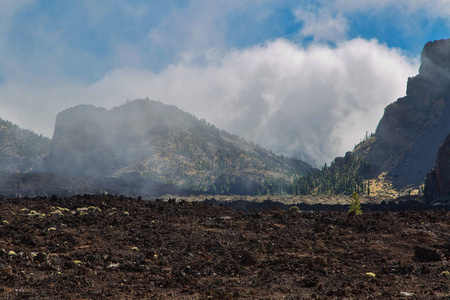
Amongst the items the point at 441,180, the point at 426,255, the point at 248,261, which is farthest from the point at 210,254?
the point at 441,180

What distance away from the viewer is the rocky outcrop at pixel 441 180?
112 m

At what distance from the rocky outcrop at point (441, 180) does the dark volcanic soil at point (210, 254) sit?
89.9 m

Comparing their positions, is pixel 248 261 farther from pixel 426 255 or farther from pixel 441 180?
pixel 441 180

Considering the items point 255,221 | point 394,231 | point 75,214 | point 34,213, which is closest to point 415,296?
point 394,231

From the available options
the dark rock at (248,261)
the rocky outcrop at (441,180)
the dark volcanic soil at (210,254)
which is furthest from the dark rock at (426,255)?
the rocky outcrop at (441,180)

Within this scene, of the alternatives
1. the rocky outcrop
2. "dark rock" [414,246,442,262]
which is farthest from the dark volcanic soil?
the rocky outcrop

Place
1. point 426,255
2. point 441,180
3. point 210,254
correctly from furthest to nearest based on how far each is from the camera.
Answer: point 441,180
point 210,254
point 426,255

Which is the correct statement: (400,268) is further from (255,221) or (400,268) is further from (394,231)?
(255,221)

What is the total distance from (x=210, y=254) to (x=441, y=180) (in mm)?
111656

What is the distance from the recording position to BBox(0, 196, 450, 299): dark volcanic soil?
51.7ft

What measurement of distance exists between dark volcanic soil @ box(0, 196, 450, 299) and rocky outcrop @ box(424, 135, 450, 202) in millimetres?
89922

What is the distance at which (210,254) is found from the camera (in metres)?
22.2

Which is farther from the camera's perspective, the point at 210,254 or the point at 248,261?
the point at 210,254

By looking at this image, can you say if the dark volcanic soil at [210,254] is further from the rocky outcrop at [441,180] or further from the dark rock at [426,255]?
the rocky outcrop at [441,180]
